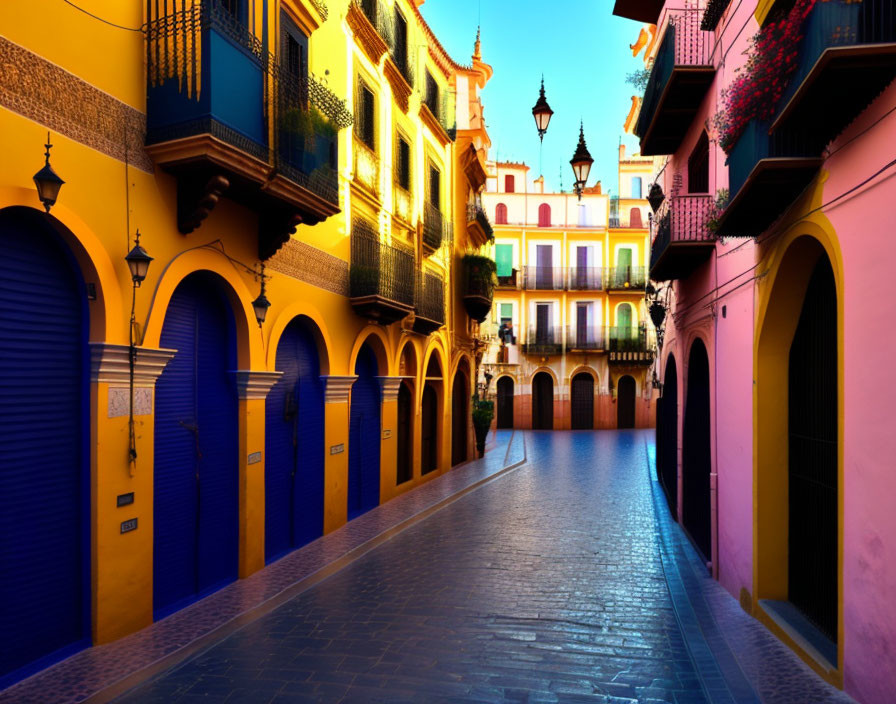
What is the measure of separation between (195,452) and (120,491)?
158 centimetres

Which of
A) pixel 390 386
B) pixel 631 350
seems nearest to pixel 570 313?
pixel 631 350

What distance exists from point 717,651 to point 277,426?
22.3 feet

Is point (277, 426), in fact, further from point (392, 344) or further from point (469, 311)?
point (469, 311)

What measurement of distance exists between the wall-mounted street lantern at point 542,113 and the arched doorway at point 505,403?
28.3m

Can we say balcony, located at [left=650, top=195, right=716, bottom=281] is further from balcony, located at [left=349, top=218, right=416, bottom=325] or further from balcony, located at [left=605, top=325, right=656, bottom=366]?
balcony, located at [left=605, top=325, right=656, bottom=366]

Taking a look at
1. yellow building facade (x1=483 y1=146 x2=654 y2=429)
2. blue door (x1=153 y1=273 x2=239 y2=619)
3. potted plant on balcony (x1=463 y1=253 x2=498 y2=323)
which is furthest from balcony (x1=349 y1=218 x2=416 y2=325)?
yellow building facade (x1=483 y1=146 x2=654 y2=429)

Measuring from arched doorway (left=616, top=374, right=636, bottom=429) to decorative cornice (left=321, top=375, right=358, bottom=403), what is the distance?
29874 mm

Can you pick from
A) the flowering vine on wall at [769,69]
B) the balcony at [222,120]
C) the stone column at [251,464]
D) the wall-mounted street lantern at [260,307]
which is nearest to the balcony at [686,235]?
the flowering vine on wall at [769,69]

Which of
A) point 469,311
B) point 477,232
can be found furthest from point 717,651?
point 477,232

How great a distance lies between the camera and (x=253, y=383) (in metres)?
9.34

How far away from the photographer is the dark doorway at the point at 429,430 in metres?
18.9

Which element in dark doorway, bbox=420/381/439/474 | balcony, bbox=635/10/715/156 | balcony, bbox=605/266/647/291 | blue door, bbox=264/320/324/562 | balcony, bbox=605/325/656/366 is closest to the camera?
balcony, bbox=635/10/715/156

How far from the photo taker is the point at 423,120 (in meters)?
18.1

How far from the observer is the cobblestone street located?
582cm
